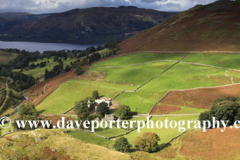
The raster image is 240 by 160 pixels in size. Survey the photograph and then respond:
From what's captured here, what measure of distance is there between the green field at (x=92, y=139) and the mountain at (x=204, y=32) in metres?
92.6

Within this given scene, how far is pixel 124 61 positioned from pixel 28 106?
68.5 meters

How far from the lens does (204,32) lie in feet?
449

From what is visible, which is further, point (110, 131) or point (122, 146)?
point (110, 131)

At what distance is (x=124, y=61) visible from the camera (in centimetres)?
13425

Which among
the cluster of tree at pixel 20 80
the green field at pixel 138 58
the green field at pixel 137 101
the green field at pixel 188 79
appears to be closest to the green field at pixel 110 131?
the green field at pixel 137 101

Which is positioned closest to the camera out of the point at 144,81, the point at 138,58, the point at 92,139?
the point at 92,139

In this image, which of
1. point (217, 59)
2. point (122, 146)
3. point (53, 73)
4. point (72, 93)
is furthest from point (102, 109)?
point (53, 73)

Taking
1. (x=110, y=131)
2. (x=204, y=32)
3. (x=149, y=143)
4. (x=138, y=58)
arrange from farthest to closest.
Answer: (x=204, y=32) < (x=138, y=58) < (x=110, y=131) < (x=149, y=143)

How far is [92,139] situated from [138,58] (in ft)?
281

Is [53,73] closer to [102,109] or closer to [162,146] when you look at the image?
[102,109]

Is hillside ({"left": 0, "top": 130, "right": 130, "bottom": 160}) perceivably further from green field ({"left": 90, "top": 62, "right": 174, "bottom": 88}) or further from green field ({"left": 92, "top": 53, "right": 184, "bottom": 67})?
green field ({"left": 92, "top": 53, "right": 184, "bottom": 67})

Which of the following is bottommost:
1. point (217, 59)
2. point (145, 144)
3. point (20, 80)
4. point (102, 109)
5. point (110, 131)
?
point (110, 131)

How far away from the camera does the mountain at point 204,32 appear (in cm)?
12325

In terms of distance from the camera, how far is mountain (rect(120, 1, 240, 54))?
123250 mm
